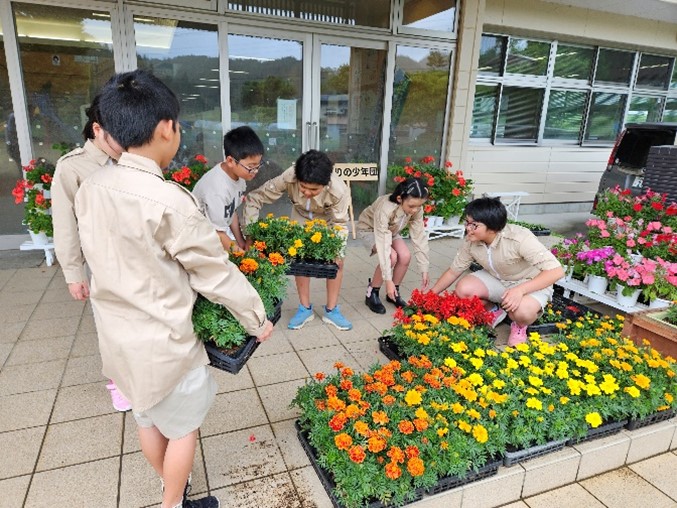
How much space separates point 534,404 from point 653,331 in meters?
1.31

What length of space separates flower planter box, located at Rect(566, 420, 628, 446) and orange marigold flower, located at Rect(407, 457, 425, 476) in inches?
33.0

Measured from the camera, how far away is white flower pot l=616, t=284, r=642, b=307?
121 inches

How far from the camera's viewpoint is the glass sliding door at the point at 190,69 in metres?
4.51

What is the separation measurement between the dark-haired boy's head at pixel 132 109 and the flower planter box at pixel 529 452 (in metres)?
1.76

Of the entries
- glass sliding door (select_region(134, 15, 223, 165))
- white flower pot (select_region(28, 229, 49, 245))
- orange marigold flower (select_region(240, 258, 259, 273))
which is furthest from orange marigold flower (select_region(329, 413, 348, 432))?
glass sliding door (select_region(134, 15, 223, 165))

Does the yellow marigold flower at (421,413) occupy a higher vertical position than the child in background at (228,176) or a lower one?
lower

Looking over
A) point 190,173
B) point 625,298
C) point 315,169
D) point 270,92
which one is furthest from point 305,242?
point 270,92

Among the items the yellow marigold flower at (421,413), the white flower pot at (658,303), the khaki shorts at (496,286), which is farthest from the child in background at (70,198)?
the white flower pot at (658,303)

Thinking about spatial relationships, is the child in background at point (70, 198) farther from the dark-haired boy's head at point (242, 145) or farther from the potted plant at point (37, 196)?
the potted plant at point (37, 196)

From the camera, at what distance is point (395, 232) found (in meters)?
3.51

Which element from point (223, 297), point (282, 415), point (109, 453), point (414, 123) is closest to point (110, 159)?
point (223, 297)

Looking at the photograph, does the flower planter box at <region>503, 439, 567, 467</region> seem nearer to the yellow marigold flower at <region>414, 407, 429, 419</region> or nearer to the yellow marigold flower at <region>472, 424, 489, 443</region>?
the yellow marigold flower at <region>472, 424, 489, 443</region>

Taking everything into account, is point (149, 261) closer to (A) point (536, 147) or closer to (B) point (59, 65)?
(B) point (59, 65)

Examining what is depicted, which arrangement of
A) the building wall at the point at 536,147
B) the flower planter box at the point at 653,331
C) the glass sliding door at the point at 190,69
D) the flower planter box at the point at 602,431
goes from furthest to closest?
the building wall at the point at 536,147 < the glass sliding door at the point at 190,69 < the flower planter box at the point at 653,331 < the flower planter box at the point at 602,431
